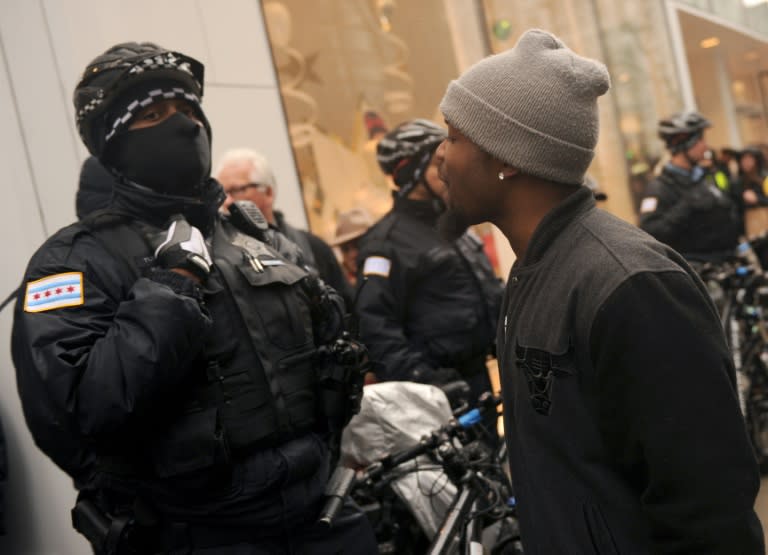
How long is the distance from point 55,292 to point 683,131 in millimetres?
6102

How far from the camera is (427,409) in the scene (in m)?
3.83

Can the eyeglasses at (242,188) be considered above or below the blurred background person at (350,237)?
above

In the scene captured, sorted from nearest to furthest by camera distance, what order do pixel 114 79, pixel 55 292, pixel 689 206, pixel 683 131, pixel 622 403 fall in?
1. pixel 622 403
2. pixel 55 292
3. pixel 114 79
4. pixel 689 206
5. pixel 683 131

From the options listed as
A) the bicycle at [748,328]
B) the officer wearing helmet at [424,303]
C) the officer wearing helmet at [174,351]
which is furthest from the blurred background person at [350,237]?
the officer wearing helmet at [174,351]

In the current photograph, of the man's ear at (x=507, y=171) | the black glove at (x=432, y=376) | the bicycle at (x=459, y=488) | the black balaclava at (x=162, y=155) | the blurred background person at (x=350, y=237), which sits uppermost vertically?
the black balaclava at (x=162, y=155)

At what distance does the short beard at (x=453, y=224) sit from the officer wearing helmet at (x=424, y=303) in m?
2.14

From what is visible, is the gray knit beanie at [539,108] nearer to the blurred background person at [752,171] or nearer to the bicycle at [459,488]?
the bicycle at [459,488]

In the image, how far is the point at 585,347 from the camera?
1737mm

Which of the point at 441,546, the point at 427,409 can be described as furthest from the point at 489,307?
the point at 441,546

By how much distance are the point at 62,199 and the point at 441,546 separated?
271cm

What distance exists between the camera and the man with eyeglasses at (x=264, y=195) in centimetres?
484

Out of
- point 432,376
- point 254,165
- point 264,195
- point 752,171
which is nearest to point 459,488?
point 432,376

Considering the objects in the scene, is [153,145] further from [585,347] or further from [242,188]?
[242,188]

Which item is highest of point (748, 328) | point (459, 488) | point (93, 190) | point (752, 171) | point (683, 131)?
point (93, 190)
